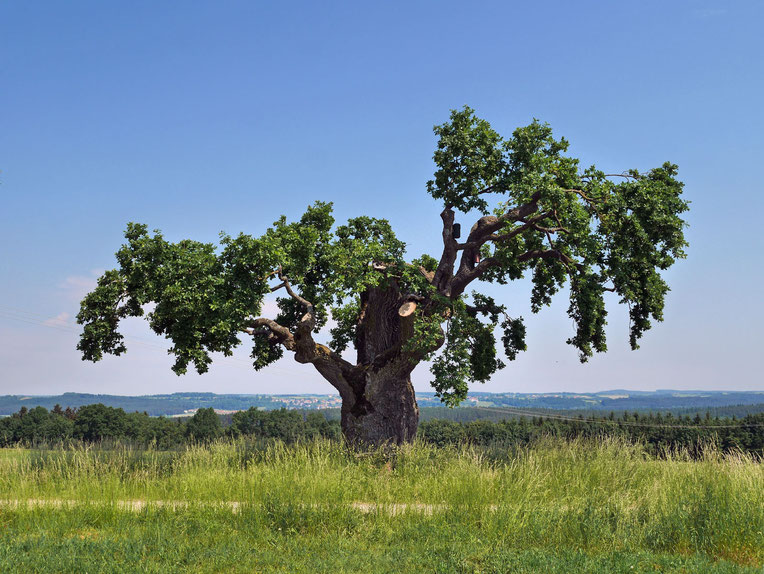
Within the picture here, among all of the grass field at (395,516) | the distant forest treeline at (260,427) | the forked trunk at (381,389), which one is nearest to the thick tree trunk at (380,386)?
the forked trunk at (381,389)

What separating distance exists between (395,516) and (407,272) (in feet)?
30.7

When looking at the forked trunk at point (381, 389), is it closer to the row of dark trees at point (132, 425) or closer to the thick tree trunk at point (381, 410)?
the thick tree trunk at point (381, 410)

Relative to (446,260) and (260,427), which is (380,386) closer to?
(446,260)

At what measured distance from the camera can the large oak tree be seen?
643 inches

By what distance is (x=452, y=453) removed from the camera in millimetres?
14508

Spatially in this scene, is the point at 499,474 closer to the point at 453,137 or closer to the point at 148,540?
the point at 148,540

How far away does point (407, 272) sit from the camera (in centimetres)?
1862

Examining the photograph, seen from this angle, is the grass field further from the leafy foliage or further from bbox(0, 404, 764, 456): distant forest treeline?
bbox(0, 404, 764, 456): distant forest treeline

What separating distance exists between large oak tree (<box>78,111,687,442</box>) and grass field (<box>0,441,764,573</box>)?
408cm

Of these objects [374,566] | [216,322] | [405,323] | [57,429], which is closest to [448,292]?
[405,323]

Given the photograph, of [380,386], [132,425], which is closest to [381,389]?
[380,386]

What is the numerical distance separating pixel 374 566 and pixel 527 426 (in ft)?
254

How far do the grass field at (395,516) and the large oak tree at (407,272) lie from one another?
4.08 m

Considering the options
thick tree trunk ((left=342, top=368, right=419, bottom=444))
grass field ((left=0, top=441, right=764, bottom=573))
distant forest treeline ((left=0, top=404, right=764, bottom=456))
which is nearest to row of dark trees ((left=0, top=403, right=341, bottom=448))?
distant forest treeline ((left=0, top=404, right=764, bottom=456))
